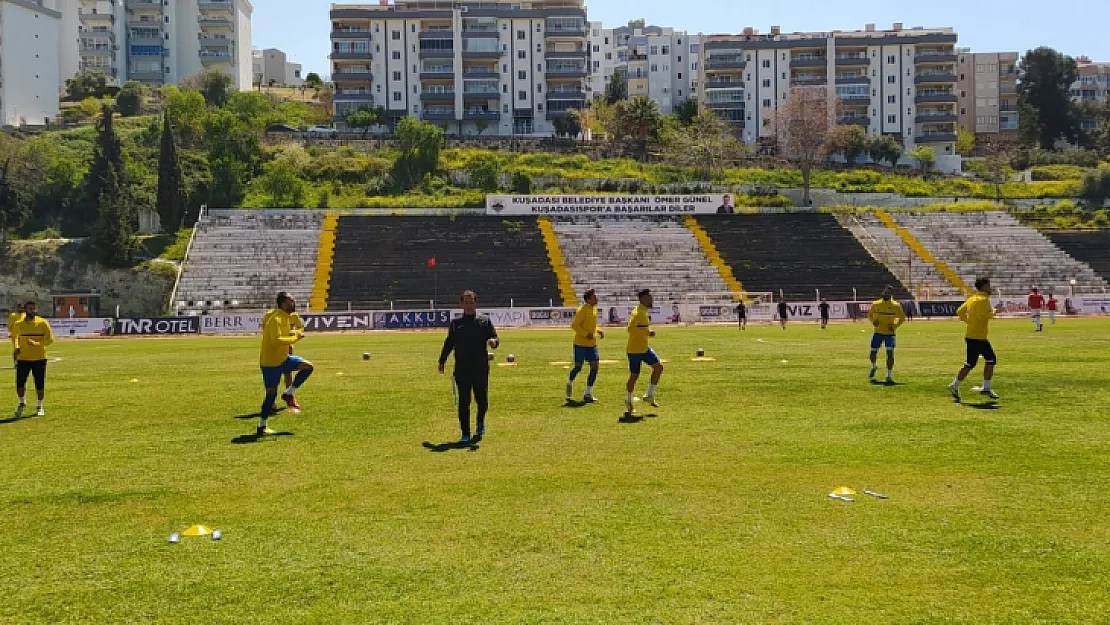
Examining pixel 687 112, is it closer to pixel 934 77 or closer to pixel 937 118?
pixel 934 77

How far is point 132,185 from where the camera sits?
79.4m

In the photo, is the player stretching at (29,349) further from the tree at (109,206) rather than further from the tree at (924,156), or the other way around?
the tree at (924,156)

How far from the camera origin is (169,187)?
7338cm

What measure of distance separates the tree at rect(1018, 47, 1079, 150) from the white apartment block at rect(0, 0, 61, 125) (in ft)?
381

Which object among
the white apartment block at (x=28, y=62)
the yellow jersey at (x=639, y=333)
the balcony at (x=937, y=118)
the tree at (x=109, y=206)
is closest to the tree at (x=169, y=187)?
the tree at (x=109, y=206)

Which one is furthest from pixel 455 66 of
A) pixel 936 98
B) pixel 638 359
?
pixel 638 359

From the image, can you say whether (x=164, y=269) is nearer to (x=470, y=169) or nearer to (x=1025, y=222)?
(x=470, y=169)

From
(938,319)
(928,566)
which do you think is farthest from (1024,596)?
(938,319)

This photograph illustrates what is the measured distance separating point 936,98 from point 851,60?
10804 mm

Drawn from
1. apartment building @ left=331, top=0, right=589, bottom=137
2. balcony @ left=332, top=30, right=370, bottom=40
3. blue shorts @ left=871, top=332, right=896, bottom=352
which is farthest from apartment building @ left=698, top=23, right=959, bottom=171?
blue shorts @ left=871, top=332, right=896, bottom=352

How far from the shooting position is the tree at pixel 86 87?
121 m

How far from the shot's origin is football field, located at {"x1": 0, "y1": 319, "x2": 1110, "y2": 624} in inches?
277

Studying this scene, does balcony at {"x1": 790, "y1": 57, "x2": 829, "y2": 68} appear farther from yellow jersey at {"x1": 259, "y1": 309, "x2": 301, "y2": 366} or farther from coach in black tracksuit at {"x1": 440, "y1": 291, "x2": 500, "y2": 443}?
coach in black tracksuit at {"x1": 440, "y1": 291, "x2": 500, "y2": 443}

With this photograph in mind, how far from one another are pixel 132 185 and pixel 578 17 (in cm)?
5440
